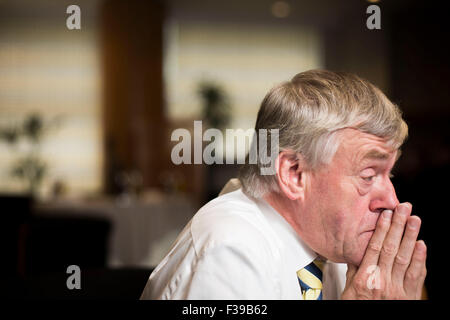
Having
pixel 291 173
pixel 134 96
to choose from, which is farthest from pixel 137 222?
pixel 291 173

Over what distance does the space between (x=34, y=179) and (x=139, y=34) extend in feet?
10.2

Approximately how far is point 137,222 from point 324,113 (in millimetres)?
3503

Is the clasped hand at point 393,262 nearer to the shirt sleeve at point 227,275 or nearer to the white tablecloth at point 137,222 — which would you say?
the shirt sleeve at point 227,275

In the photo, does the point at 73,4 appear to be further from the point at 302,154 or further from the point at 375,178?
the point at 375,178

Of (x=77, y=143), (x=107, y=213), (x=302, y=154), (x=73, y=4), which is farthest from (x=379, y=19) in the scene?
(x=77, y=143)

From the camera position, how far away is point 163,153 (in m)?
6.55

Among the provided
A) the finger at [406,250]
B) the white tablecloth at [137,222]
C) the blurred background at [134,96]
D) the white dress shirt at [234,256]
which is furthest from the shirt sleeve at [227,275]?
the blurred background at [134,96]

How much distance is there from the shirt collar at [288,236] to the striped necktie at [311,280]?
21mm

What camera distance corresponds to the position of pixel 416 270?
0.73m

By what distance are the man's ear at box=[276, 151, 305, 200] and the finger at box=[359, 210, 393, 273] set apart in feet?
0.41

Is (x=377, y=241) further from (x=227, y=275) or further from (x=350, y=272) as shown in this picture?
(x=227, y=275)

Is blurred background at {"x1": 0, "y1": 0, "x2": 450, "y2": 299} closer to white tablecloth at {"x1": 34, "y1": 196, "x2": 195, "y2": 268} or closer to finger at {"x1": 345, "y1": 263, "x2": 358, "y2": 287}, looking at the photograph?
white tablecloth at {"x1": 34, "y1": 196, "x2": 195, "y2": 268}

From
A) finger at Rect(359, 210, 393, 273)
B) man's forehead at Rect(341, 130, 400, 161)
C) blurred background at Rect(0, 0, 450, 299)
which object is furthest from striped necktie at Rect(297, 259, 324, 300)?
blurred background at Rect(0, 0, 450, 299)

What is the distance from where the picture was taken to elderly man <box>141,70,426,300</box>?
70 cm
